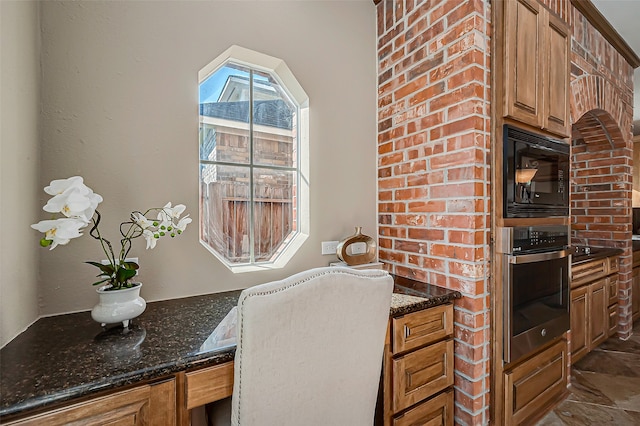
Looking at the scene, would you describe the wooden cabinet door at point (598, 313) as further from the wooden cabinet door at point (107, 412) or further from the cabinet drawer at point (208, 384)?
the wooden cabinet door at point (107, 412)

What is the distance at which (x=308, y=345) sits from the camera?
89 centimetres

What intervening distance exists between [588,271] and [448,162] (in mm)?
1842

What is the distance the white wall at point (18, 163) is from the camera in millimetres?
934

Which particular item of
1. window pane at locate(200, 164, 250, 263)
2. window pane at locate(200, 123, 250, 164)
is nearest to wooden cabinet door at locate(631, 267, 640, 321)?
window pane at locate(200, 164, 250, 263)

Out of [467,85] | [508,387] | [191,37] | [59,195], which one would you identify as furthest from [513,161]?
[59,195]

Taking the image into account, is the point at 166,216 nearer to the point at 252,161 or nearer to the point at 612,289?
the point at 252,161

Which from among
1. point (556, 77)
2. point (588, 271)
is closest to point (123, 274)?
point (556, 77)

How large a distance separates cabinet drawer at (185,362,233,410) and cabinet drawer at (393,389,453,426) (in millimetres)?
844

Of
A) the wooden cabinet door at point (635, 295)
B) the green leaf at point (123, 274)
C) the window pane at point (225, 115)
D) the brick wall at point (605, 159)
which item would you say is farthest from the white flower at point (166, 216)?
the wooden cabinet door at point (635, 295)

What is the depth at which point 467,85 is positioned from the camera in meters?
1.47

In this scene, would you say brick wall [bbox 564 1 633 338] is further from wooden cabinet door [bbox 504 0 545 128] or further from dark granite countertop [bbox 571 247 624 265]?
wooden cabinet door [bbox 504 0 545 128]

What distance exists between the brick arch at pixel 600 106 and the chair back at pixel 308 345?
7.07 feet

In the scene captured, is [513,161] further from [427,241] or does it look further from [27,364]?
[27,364]

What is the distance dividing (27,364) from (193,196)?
867 millimetres
